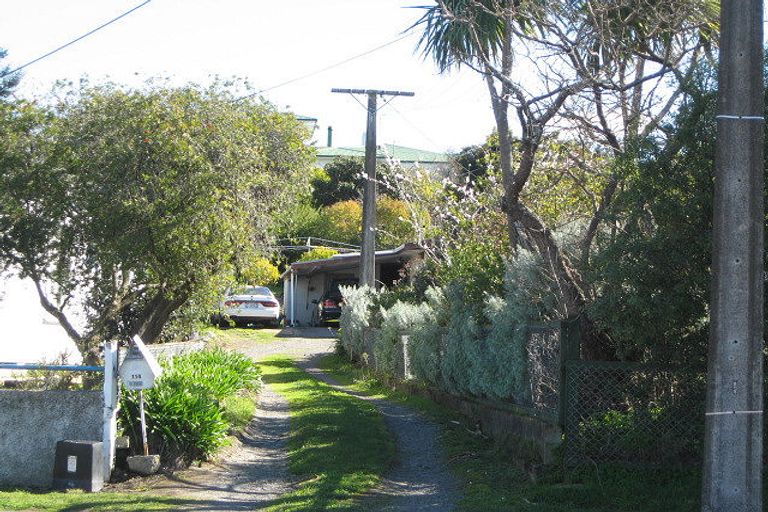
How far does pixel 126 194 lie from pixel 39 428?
4573mm

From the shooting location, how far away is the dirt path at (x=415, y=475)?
28.5ft

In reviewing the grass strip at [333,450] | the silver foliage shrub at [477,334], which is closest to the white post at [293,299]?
the silver foliage shrub at [477,334]

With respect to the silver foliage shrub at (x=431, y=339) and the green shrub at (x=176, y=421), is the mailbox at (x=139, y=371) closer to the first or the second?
the green shrub at (x=176, y=421)

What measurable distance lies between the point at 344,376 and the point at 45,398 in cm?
1193

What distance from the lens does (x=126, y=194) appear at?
1390cm

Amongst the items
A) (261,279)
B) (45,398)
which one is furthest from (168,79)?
(45,398)

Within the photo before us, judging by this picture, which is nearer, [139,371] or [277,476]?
[139,371]

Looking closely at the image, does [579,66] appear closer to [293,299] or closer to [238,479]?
[238,479]

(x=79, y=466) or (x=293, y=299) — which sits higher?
(x=293, y=299)

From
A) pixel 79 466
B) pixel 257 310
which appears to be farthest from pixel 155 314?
pixel 257 310

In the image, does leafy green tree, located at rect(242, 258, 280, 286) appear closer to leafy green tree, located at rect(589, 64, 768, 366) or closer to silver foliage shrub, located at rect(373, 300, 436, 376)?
silver foliage shrub, located at rect(373, 300, 436, 376)

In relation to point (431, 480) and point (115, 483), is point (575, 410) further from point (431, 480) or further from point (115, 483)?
point (115, 483)

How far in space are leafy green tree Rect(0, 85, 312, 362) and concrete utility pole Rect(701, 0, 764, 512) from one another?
9.20 m

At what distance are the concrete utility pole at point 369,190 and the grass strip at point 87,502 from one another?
15.2 m
